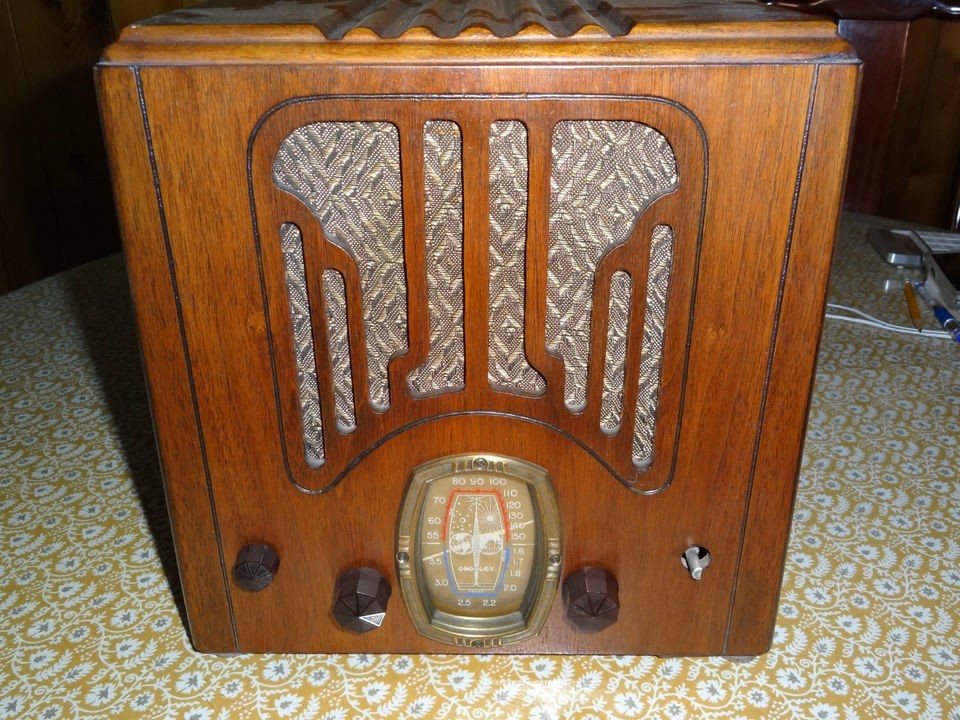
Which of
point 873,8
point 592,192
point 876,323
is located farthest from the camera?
point 873,8

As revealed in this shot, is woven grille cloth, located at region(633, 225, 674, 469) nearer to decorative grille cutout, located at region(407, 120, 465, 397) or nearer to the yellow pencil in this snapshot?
decorative grille cutout, located at region(407, 120, 465, 397)

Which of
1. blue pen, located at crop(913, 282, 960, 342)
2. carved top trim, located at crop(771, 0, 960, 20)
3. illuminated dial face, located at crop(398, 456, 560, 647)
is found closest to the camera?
illuminated dial face, located at crop(398, 456, 560, 647)

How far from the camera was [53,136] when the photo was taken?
5.69 feet

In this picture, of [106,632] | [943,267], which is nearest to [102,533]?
[106,632]

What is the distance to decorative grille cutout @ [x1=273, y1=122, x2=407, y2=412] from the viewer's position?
56 centimetres

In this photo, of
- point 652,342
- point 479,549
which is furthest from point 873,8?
point 479,549

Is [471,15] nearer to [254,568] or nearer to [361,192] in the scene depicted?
[361,192]

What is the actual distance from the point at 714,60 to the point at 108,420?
3.04ft

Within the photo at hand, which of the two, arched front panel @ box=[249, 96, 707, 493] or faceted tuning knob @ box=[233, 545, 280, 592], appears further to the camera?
faceted tuning knob @ box=[233, 545, 280, 592]

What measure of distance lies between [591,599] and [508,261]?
0.28 metres

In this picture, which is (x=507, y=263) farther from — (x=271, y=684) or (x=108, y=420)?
(x=108, y=420)

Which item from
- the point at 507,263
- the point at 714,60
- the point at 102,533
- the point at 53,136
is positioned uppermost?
the point at 714,60

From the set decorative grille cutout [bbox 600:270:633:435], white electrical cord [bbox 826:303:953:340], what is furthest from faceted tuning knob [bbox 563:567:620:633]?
white electrical cord [bbox 826:303:953:340]

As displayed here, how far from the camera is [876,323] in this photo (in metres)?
1.32
